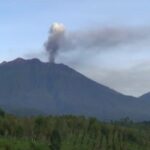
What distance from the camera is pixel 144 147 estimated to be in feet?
643

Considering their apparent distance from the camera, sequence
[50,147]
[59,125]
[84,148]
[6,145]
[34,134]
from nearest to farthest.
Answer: [6,145]
[50,147]
[84,148]
[34,134]
[59,125]

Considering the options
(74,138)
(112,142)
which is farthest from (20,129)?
(112,142)

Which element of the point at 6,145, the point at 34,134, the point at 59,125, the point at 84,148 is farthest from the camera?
the point at 59,125

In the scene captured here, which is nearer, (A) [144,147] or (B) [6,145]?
(B) [6,145]

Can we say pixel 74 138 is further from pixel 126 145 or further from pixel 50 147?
pixel 50 147

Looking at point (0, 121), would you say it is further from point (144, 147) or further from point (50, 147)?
point (144, 147)

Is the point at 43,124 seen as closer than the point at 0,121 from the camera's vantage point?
No

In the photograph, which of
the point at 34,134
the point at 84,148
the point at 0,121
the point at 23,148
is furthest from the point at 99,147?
the point at 23,148

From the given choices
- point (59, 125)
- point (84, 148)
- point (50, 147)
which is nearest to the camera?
point (50, 147)

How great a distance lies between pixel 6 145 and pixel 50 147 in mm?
19974

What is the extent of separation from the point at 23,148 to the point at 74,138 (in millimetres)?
53555

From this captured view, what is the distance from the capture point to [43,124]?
188 m

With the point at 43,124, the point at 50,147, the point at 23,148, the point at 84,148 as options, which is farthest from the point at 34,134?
the point at 23,148

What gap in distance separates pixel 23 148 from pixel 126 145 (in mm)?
61502
